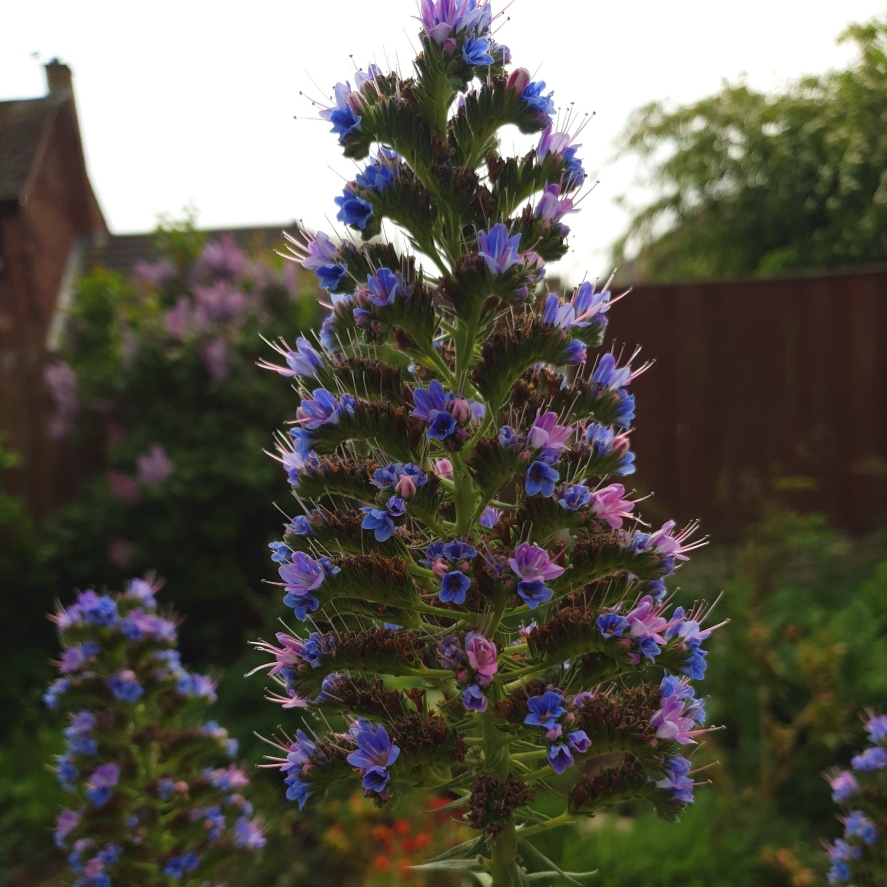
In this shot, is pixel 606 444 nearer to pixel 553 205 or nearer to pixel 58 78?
pixel 553 205

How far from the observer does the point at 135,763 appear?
255 cm

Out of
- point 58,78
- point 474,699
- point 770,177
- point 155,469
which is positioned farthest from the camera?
point 155,469

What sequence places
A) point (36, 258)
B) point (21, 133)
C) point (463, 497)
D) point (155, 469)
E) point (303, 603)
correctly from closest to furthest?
point (303, 603)
point (463, 497)
point (21, 133)
point (155, 469)
point (36, 258)

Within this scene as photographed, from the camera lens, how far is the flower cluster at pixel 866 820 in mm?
2020

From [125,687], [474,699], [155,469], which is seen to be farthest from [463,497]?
[155,469]

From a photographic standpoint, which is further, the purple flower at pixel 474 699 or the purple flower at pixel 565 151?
the purple flower at pixel 565 151

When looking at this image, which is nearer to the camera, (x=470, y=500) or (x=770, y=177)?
(x=470, y=500)

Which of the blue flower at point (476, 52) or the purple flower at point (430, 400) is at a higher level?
the blue flower at point (476, 52)

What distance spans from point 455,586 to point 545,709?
0.94 feet

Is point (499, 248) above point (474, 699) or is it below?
above

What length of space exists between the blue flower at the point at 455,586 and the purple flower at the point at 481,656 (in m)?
0.08

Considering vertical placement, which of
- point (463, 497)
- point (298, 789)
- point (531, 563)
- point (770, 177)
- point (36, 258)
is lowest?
point (298, 789)

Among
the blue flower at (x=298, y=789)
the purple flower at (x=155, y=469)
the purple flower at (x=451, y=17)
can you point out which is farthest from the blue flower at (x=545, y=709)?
the purple flower at (x=155, y=469)

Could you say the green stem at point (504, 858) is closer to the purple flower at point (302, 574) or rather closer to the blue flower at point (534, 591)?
the blue flower at point (534, 591)
